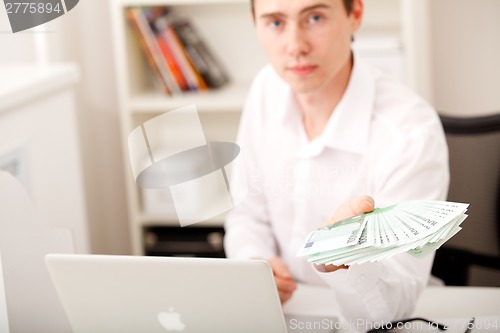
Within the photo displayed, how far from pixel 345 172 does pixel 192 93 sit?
106 centimetres

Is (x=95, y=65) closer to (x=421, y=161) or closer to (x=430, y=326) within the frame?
(x=421, y=161)

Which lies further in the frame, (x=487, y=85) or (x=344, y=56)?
(x=487, y=85)

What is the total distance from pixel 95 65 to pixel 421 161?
123cm

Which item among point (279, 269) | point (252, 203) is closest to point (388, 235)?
point (279, 269)

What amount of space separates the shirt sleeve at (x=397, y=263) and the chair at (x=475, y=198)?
1.00 feet

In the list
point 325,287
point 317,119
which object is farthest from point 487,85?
point 325,287

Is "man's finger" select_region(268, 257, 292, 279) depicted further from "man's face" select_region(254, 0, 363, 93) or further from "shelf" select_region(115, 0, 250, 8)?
"shelf" select_region(115, 0, 250, 8)

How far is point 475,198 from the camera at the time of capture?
170 centimetres

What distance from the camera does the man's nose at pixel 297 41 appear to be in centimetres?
135

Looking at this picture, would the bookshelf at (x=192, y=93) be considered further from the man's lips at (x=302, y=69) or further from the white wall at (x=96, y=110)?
the man's lips at (x=302, y=69)

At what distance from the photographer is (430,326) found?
46.6 inches

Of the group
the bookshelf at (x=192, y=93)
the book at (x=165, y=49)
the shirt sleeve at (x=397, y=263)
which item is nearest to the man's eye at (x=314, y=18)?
the shirt sleeve at (x=397, y=263)

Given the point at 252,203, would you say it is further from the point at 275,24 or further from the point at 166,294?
the point at 166,294

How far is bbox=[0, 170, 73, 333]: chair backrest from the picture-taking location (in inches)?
49.4
